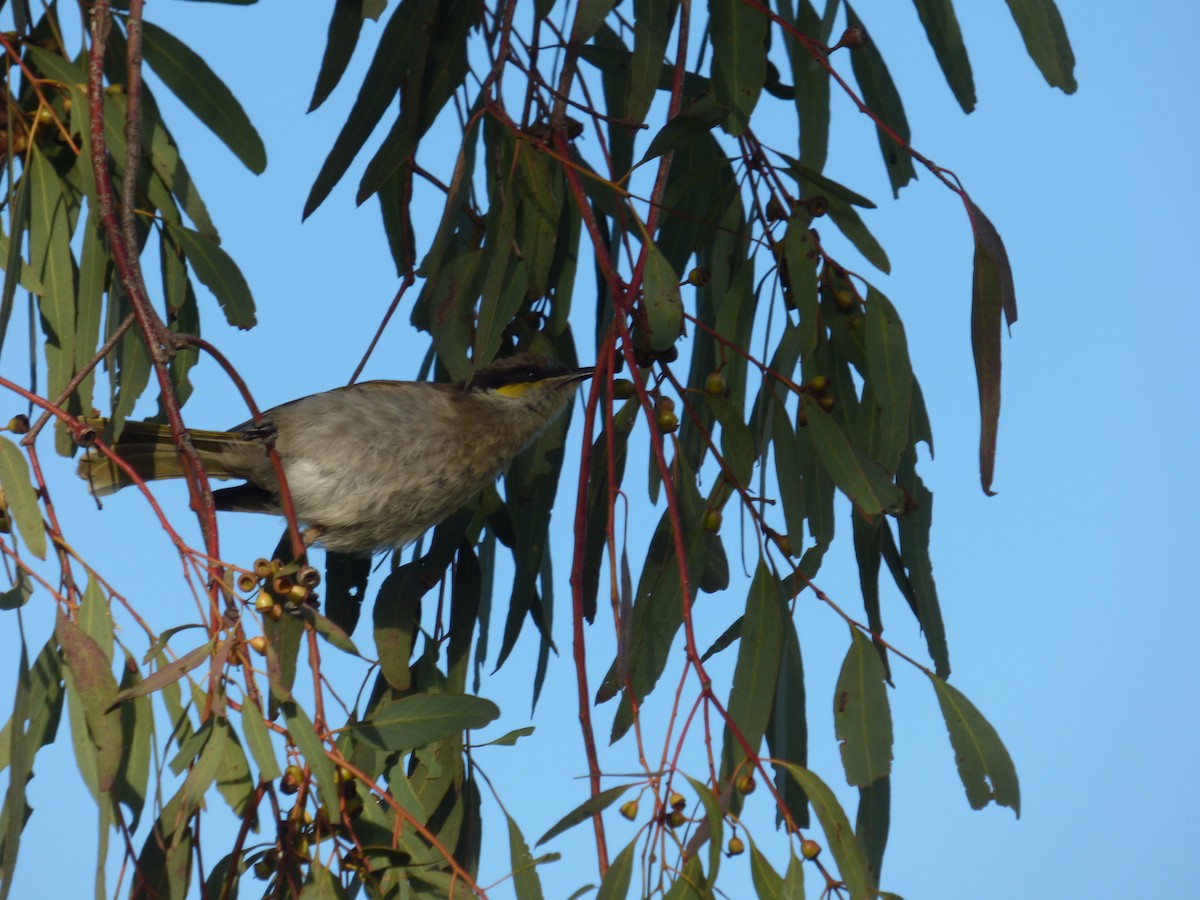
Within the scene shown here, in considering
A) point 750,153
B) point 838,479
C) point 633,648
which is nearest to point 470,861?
point 633,648

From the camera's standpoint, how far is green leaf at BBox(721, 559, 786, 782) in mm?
2098

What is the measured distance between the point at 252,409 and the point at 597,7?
784mm

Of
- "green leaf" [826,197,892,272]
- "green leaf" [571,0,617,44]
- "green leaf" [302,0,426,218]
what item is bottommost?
"green leaf" [826,197,892,272]

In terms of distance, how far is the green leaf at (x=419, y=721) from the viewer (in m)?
2.00

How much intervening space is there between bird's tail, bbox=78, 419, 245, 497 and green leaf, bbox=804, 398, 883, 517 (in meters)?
1.20

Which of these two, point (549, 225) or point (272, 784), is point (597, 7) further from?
point (272, 784)

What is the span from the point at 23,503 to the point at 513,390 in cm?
129

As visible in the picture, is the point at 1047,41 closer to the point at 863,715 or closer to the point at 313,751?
the point at 863,715

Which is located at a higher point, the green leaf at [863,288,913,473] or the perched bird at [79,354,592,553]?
the perched bird at [79,354,592,553]

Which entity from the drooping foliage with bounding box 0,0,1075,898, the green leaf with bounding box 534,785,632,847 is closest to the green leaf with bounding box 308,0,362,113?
the drooping foliage with bounding box 0,0,1075,898

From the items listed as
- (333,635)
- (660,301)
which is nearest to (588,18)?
(660,301)

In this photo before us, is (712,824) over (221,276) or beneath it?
beneath

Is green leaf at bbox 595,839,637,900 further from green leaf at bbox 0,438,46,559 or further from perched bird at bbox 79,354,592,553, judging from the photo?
perched bird at bbox 79,354,592,553

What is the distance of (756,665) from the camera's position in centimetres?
215
